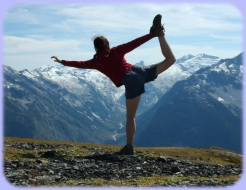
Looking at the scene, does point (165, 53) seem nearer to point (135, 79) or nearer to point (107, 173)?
point (135, 79)

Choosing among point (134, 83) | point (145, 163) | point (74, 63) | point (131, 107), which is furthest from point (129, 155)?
point (74, 63)

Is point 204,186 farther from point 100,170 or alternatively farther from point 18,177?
point 18,177

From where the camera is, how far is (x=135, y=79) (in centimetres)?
1525

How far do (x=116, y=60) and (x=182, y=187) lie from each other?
20.3 ft

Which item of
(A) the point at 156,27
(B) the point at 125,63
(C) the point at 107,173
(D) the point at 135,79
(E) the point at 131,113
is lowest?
(C) the point at 107,173

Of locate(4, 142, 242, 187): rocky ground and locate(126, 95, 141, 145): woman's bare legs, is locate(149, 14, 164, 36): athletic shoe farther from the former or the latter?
locate(4, 142, 242, 187): rocky ground

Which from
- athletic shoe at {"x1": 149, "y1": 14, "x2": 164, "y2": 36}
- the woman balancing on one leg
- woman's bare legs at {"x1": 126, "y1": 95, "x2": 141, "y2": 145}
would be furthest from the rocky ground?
athletic shoe at {"x1": 149, "y1": 14, "x2": 164, "y2": 36}

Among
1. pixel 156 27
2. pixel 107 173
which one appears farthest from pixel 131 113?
pixel 156 27

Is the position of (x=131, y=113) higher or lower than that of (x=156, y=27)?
lower

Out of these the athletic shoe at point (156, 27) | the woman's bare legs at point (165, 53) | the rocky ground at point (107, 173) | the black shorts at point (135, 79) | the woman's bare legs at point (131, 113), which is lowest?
the rocky ground at point (107, 173)

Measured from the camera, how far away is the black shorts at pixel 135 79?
15.2 meters

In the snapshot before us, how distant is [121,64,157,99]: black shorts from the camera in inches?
599

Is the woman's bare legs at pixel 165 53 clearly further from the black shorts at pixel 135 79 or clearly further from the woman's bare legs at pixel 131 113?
the woman's bare legs at pixel 131 113

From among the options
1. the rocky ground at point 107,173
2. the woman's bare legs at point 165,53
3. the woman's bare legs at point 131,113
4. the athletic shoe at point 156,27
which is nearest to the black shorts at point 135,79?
the woman's bare legs at point 131,113
